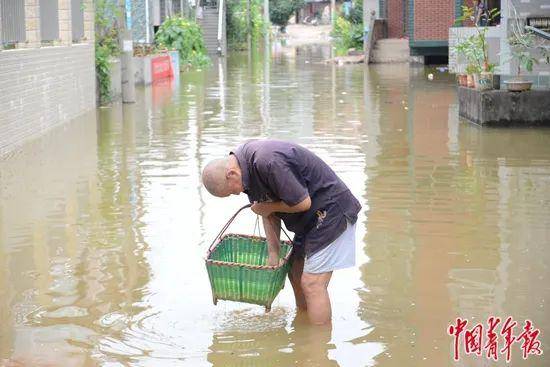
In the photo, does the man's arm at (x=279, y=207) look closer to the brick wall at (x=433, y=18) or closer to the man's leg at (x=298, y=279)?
the man's leg at (x=298, y=279)

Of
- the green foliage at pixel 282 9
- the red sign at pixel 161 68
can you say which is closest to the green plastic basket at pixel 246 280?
the red sign at pixel 161 68

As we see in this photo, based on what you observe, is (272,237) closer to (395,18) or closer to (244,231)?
(244,231)

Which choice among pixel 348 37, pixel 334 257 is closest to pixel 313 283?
pixel 334 257

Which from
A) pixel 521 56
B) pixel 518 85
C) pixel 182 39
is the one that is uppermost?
pixel 182 39

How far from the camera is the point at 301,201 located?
5566 millimetres

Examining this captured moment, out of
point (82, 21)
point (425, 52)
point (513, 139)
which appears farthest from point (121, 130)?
point (425, 52)

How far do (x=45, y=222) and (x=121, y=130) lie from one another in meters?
7.30

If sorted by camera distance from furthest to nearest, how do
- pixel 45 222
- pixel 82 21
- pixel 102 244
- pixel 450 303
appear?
pixel 82 21, pixel 45 222, pixel 102 244, pixel 450 303

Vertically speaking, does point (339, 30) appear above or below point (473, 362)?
above

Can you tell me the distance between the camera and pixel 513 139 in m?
14.4

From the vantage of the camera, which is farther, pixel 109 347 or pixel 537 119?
pixel 537 119

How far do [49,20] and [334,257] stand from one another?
1295cm

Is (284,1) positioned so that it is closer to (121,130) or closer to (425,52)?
(425,52)

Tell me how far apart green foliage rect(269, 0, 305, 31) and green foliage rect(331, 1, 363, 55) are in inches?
1293
